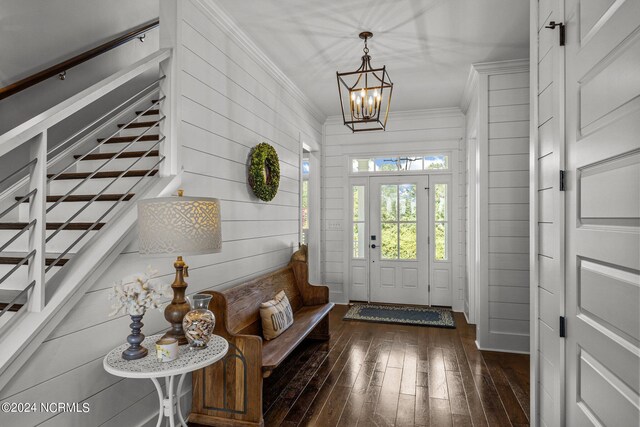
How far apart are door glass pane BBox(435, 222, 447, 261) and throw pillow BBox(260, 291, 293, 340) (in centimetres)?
303

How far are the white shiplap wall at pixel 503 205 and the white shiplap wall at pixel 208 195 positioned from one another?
2111 mm

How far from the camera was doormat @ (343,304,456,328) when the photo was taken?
15.4 ft

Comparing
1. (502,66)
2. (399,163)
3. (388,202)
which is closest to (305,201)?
(388,202)

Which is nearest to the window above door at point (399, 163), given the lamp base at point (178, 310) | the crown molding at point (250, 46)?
the crown molding at point (250, 46)

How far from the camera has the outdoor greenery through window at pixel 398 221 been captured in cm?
560

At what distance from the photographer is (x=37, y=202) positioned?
150 centimetres

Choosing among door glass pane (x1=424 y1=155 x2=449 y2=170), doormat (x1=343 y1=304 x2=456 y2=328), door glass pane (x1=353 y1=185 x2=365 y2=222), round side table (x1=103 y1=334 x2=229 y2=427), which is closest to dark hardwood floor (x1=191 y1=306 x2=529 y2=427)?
doormat (x1=343 y1=304 x2=456 y2=328)

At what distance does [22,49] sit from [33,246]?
6.61ft

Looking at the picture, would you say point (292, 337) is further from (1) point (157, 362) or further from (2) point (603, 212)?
(2) point (603, 212)

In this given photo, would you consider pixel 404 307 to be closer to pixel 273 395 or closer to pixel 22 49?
pixel 273 395

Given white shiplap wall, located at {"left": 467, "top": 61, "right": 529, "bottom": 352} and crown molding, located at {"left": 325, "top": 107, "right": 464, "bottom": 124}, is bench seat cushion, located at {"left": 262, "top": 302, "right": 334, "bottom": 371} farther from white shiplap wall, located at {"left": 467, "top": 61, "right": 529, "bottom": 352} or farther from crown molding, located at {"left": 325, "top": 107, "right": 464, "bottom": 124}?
crown molding, located at {"left": 325, "top": 107, "right": 464, "bottom": 124}

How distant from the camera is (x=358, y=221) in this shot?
5816 millimetres

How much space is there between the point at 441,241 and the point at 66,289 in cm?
479

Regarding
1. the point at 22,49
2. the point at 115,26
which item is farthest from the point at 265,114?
the point at 22,49
